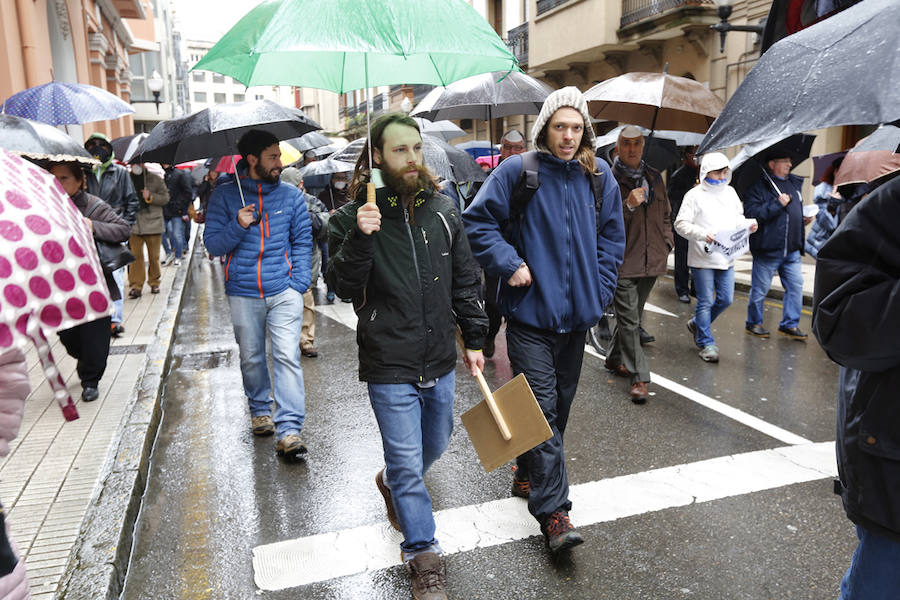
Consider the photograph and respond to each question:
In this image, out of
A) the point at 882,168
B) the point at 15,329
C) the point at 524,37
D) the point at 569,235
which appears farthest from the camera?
the point at 524,37

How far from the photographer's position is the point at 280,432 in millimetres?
4781

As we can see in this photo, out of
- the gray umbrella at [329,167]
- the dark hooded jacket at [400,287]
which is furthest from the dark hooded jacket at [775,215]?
the dark hooded jacket at [400,287]

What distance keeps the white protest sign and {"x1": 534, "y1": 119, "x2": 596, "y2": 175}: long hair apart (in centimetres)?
362

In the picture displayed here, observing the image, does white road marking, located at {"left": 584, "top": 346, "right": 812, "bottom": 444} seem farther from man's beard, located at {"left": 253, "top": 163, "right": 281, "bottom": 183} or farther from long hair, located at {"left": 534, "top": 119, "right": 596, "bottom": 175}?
man's beard, located at {"left": 253, "top": 163, "right": 281, "bottom": 183}

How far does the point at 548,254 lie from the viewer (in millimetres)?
3561

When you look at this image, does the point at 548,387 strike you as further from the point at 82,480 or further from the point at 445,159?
the point at 445,159

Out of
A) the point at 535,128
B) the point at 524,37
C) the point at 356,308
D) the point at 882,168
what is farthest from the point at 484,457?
the point at 524,37

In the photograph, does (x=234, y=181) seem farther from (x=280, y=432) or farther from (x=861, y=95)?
(x=861, y=95)

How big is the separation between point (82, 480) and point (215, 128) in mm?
2174

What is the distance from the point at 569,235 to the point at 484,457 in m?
1.10

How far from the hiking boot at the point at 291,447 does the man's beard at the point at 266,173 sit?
1611mm

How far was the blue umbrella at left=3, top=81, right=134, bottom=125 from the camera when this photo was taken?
612cm

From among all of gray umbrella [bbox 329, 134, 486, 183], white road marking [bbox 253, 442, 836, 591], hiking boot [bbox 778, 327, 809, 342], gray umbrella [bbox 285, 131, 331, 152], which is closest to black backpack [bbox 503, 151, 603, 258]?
white road marking [bbox 253, 442, 836, 591]

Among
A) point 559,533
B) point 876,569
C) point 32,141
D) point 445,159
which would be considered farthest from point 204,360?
point 876,569
